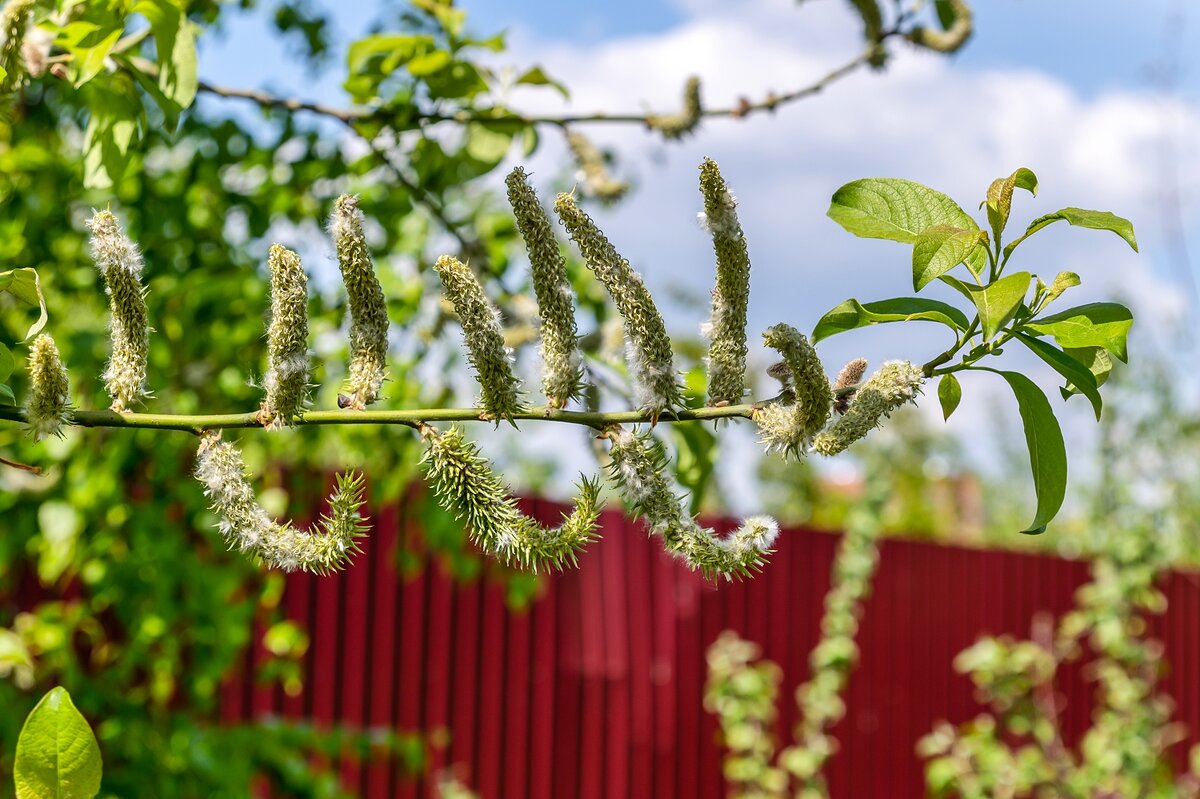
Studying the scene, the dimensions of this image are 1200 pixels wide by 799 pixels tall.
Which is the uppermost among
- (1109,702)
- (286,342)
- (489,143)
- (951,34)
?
(951,34)

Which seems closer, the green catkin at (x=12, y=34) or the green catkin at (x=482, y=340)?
the green catkin at (x=482, y=340)

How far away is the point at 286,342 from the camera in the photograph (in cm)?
73

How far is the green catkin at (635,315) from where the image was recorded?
2.28ft

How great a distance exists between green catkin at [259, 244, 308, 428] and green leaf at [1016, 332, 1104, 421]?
1.45 feet

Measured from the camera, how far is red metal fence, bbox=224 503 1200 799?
450 centimetres

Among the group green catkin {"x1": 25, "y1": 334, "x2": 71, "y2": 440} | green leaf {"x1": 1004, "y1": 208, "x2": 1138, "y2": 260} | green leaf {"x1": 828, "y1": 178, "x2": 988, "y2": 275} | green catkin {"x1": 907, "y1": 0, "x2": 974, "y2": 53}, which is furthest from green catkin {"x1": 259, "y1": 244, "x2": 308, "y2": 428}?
green catkin {"x1": 907, "y1": 0, "x2": 974, "y2": 53}

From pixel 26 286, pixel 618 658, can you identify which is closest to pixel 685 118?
pixel 26 286

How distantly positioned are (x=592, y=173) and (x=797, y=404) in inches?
56.4

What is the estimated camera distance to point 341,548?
2.40ft

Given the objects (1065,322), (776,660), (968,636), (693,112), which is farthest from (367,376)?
(968,636)

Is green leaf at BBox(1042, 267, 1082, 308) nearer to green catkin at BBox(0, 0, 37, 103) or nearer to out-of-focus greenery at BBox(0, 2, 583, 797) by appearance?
green catkin at BBox(0, 0, 37, 103)

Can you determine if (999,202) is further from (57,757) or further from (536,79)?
(536,79)

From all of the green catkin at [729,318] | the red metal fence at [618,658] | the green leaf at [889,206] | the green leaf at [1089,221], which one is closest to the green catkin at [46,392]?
the green catkin at [729,318]

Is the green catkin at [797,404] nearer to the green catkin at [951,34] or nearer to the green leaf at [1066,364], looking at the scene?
the green leaf at [1066,364]
